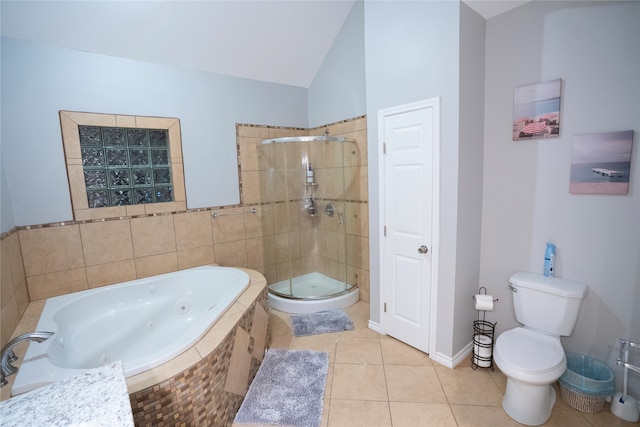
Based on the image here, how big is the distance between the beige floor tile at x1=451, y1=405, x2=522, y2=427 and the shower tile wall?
159 cm

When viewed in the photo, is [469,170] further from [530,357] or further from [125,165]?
[125,165]

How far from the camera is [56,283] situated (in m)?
Answer: 2.38

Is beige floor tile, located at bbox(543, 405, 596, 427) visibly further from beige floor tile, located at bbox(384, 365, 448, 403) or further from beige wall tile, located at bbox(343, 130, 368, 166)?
beige wall tile, located at bbox(343, 130, 368, 166)

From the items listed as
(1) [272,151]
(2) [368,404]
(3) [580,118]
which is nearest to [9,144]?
(1) [272,151]

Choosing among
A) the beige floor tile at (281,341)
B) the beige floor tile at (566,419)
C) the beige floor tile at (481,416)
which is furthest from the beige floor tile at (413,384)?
the beige floor tile at (281,341)

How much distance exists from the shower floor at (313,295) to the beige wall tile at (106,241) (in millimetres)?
1505

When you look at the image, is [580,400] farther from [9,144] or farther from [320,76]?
[9,144]

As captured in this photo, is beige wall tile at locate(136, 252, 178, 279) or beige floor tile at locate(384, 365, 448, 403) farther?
beige wall tile at locate(136, 252, 178, 279)

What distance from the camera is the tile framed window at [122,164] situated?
7.86 feet

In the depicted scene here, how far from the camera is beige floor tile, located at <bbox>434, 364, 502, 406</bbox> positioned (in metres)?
1.87

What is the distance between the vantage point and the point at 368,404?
187 cm

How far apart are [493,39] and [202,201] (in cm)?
284

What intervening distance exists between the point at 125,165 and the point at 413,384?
9.65ft

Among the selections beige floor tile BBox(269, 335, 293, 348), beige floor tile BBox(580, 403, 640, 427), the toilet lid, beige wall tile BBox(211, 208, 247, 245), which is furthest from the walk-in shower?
beige floor tile BBox(580, 403, 640, 427)
